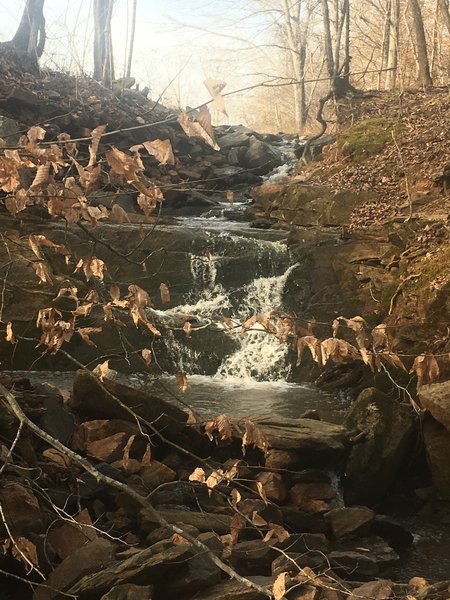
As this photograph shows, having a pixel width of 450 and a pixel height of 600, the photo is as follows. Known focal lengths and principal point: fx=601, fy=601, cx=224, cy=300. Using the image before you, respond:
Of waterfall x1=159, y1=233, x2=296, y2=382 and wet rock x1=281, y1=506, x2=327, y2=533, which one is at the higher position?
waterfall x1=159, y1=233, x2=296, y2=382

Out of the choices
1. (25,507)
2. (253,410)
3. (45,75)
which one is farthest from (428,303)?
(45,75)

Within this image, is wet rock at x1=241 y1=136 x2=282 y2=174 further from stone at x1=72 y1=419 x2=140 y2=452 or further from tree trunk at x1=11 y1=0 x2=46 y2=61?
stone at x1=72 y1=419 x2=140 y2=452

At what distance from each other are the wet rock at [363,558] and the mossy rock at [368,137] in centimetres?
1039

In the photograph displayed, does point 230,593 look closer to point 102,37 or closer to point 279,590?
point 279,590

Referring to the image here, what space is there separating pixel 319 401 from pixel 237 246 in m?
4.00

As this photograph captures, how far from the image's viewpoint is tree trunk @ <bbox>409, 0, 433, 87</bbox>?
16.8 m

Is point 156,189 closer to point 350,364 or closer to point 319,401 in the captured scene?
point 319,401

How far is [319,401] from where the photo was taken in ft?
26.7

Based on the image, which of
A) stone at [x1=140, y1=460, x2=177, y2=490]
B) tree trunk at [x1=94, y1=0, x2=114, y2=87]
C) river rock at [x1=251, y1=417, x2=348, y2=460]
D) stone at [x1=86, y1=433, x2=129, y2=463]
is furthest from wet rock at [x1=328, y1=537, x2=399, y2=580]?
tree trunk at [x1=94, y1=0, x2=114, y2=87]

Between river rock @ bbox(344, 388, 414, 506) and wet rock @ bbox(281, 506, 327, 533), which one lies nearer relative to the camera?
wet rock @ bbox(281, 506, 327, 533)

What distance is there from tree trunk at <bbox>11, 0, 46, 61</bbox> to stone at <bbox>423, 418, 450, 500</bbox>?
19284mm

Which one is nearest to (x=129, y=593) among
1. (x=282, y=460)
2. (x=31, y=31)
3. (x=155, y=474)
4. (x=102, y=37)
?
(x=155, y=474)

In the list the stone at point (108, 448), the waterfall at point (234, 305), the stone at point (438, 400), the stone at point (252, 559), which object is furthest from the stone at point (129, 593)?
the waterfall at point (234, 305)

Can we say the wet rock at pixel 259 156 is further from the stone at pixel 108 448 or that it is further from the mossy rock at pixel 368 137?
the stone at pixel 108 448
